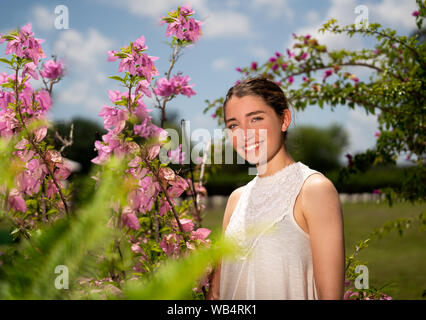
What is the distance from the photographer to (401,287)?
20.6 ft

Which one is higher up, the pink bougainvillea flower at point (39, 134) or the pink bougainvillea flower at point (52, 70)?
the pink bougainvillea flower at point (52, 70)

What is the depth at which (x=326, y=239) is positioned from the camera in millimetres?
1488

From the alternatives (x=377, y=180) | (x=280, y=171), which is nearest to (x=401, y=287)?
(x=280, y=171)

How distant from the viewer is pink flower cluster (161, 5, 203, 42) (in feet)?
8.14

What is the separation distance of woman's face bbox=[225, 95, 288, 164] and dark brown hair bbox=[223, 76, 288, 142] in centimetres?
2

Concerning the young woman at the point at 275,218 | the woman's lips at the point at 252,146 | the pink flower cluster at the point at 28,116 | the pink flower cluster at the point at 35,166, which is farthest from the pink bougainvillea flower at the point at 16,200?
the woman's lips at the point at 252,146

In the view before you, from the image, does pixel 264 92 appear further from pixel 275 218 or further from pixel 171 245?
pixel 171 245

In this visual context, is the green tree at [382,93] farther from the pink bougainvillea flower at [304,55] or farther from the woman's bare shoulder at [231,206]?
the woman's bare shoulder at [231,206]

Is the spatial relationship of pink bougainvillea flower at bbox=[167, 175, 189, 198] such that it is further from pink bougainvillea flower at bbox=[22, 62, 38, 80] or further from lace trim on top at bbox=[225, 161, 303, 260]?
pink bougainvillea flower at bbox=[22, 62, 38, 80]

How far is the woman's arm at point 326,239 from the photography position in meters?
1.47

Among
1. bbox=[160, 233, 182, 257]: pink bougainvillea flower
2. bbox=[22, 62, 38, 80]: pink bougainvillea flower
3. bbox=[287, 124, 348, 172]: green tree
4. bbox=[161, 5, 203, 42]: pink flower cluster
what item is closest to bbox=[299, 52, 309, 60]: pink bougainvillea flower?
bbox=[161, 5, 203, 42]: pink flower cluster

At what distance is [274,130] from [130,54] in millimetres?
878

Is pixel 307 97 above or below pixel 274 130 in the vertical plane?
above
